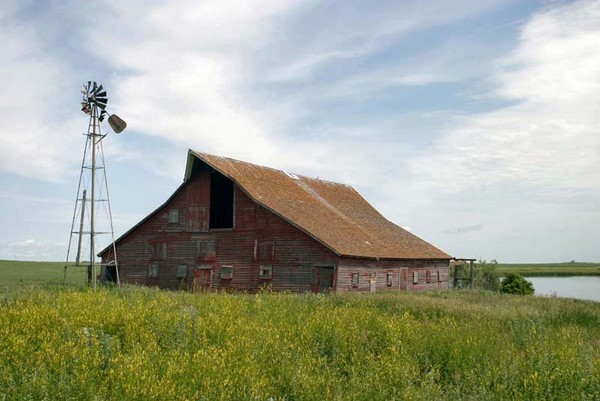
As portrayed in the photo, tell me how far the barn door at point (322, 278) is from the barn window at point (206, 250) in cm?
608

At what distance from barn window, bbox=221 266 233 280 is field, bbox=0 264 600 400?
15.5 meters

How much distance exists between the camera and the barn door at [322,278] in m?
27.1

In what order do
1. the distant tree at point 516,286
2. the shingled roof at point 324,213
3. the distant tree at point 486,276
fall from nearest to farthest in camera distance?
1. the shingled roof at point 324,213
2. the distant tree at point 516,286
3. the distant tree at point 486,276

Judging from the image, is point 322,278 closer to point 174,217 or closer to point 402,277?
point 402,277

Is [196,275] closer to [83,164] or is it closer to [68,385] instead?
[83,164]

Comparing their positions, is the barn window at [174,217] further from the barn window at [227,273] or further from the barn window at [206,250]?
the barn window at [227,273]

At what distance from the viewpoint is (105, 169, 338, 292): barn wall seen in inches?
1105

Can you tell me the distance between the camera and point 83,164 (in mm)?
29125

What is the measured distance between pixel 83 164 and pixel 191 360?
22.4 meters

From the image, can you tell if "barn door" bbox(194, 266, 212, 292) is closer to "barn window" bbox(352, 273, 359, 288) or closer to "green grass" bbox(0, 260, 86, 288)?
"green grass" bbox(0, 260, 86, 288)

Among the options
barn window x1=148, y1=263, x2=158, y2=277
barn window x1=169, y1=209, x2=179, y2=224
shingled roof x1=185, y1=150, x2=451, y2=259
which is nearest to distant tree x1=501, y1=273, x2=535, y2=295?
shingled roof x1=185, y1=150, x2=451, y2=259

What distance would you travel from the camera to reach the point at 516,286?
130 feet

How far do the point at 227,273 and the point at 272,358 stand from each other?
20.5 m

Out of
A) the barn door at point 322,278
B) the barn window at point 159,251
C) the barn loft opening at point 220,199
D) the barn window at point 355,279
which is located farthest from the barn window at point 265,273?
the barn window at point 159,251
